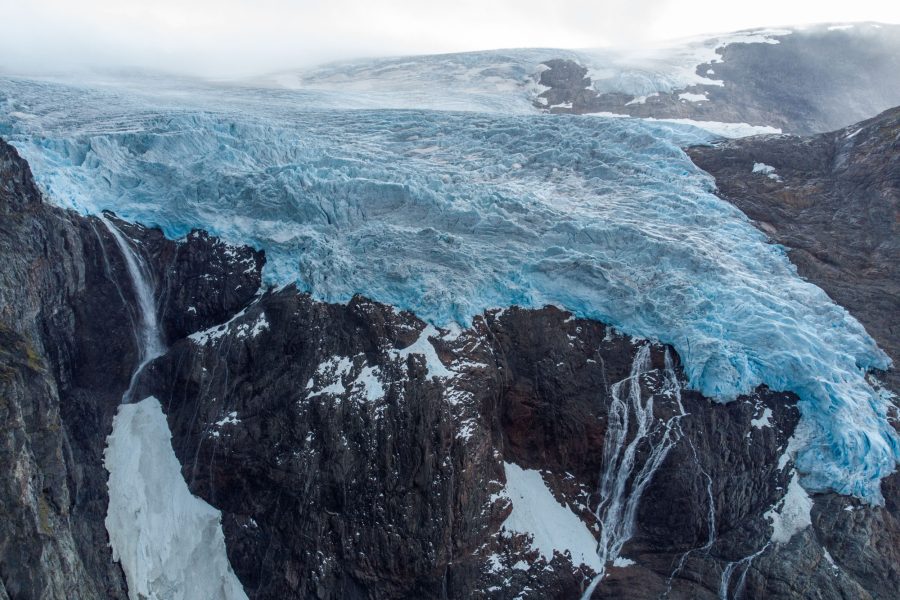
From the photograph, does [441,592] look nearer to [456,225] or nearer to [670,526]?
[670,526]

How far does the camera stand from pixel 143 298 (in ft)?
53.3

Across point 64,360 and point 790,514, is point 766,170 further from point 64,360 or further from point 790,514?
point 64,360

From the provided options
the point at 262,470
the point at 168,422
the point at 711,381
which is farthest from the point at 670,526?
the point at 168,422

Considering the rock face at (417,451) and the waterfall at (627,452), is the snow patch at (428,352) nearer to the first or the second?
the rock face at (417,451)

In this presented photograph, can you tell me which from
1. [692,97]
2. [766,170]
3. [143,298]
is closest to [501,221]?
[766,170]

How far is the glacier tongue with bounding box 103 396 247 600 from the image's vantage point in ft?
42.3

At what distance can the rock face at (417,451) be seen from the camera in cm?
1220

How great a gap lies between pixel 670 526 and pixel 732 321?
16.1 ft

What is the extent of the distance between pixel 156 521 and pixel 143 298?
5.91m

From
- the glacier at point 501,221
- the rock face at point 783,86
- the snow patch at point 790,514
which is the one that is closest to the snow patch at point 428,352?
the glacier at point 501,221

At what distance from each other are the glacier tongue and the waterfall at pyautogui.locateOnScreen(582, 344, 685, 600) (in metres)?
8.07

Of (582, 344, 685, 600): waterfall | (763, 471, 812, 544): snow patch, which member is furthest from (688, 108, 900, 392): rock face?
(582, 344, 685, 600): waterfall

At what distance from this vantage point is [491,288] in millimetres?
15477

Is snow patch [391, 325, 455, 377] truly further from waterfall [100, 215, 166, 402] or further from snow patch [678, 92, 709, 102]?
snow patch [678, 92, 709, 102]
